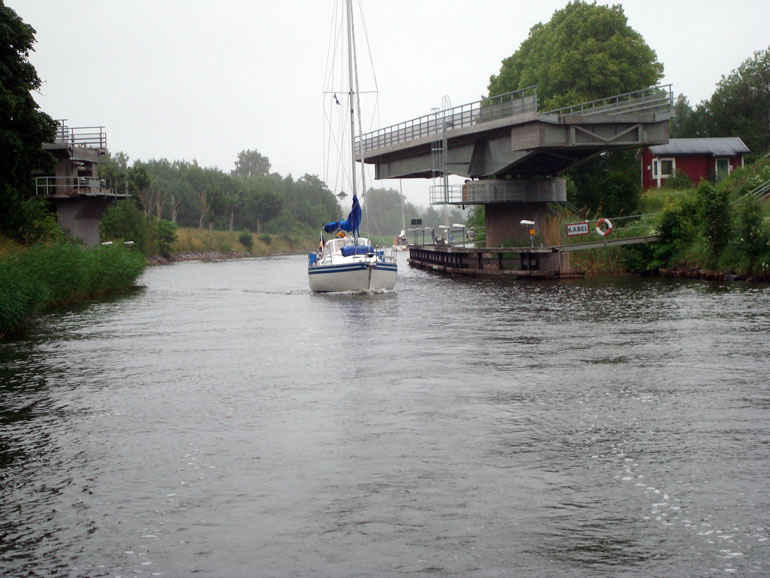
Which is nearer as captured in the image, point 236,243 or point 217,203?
point 236,243

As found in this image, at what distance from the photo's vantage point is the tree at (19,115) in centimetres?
3147

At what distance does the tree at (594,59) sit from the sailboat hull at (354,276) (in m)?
26.8

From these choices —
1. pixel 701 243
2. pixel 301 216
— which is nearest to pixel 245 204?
pixel 301 216

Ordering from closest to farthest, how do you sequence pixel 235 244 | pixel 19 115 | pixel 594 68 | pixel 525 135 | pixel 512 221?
pixel 19 115 → pixel 525 135 → pixel 512 221 → pixel 594 68 → pixel 235 244

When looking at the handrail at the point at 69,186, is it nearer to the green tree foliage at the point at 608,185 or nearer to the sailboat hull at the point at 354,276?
the sailboat hull at the point at 354,276

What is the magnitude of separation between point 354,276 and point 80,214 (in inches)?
1205

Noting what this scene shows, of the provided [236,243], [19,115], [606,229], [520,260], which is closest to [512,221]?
[520,260]

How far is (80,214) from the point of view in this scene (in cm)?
6022

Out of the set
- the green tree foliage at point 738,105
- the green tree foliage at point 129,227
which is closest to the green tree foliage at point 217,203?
the green tree foliage at point 129,227

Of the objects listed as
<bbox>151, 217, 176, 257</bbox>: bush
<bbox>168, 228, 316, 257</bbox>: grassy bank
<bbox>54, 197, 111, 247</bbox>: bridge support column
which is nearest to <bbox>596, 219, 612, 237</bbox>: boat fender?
<bbox>54, 197, 111, 247</bbox>: bridge support column

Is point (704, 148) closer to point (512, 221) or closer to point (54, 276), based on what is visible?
point (512, 221)

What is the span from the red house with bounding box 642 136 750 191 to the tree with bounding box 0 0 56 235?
52478mm

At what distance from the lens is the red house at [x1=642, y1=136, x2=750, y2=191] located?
241 feet

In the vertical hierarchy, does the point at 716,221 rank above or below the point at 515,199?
below
